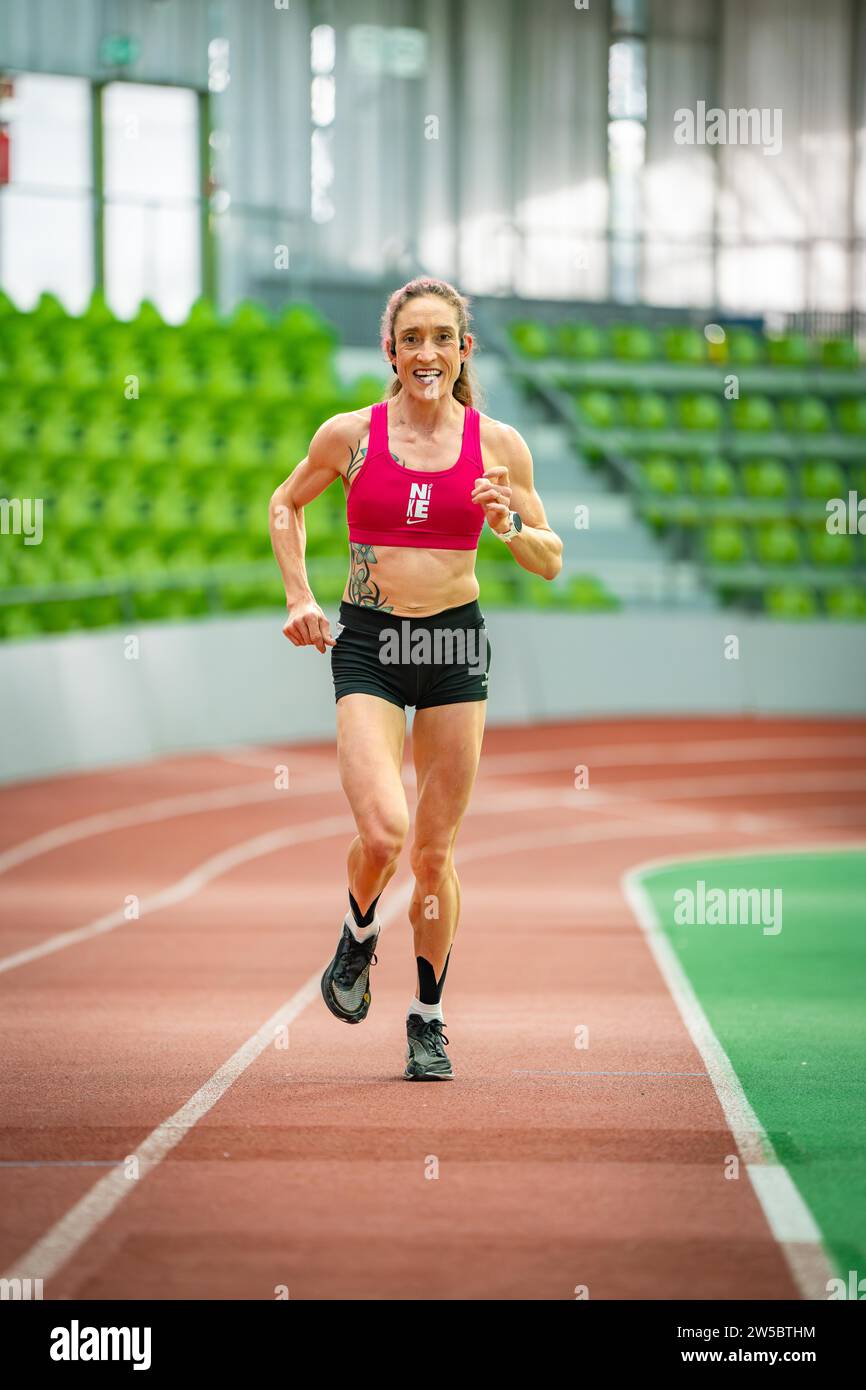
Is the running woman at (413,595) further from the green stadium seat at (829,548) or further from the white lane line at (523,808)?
the green stadium seat at (829,548)

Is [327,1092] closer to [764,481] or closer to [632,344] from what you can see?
[764,481]

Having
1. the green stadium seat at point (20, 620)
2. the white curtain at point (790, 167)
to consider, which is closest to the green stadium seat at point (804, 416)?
the white curtain at point (790, 167)

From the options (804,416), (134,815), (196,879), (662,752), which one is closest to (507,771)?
(662,752)

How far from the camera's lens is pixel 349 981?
628 cm

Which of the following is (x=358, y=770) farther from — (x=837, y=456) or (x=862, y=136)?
(x=862, y=136)

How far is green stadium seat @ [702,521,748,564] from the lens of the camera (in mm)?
26500

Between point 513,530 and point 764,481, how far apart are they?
72.0 ft

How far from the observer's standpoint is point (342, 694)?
6223 millimetres

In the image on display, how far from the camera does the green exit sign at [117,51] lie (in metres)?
24.7

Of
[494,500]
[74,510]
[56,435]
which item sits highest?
[56,435]

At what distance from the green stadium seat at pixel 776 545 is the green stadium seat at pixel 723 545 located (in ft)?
1.05

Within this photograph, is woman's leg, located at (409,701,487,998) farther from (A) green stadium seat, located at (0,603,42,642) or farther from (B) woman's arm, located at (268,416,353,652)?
(A) green stadium seat, located at (0,603,42,642)
